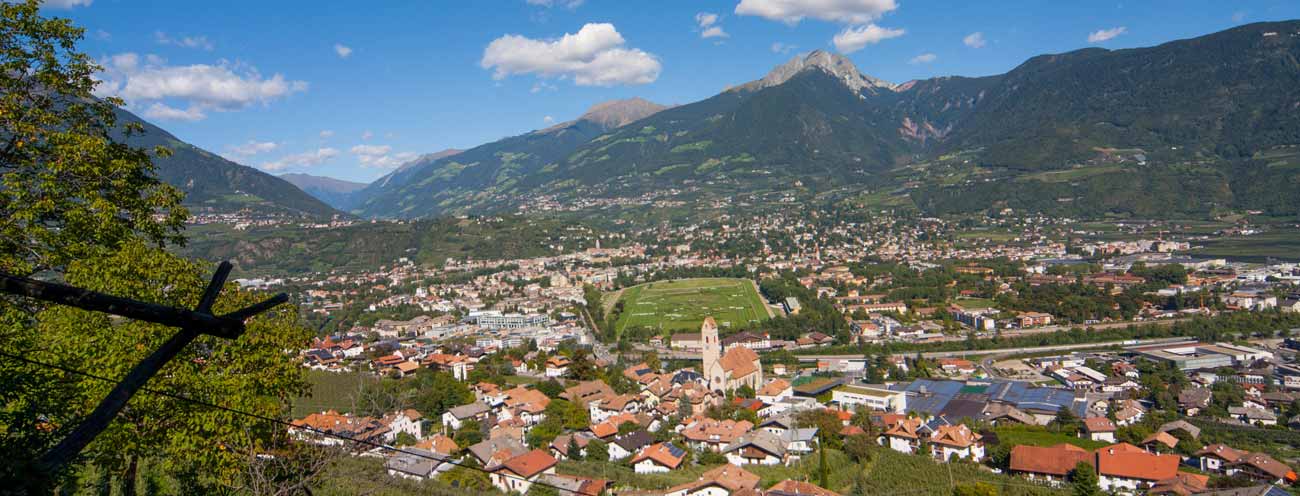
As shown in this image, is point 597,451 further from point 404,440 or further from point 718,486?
point 404,440

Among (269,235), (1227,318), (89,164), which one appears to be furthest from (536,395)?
(269,235)

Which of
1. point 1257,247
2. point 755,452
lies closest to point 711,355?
point 755,452

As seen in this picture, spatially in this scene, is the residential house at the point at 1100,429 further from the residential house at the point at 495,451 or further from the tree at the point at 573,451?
the residential house at the point at 495,451

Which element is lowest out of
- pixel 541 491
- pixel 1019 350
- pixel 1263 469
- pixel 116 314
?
pixel 1019 350

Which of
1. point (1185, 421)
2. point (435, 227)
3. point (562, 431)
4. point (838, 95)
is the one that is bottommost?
point (1185, 421)

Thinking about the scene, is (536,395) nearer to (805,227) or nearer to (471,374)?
(471,374)

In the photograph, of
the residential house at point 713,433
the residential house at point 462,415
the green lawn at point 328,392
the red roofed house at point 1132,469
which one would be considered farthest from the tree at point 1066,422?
the green lawn at point 328,392
